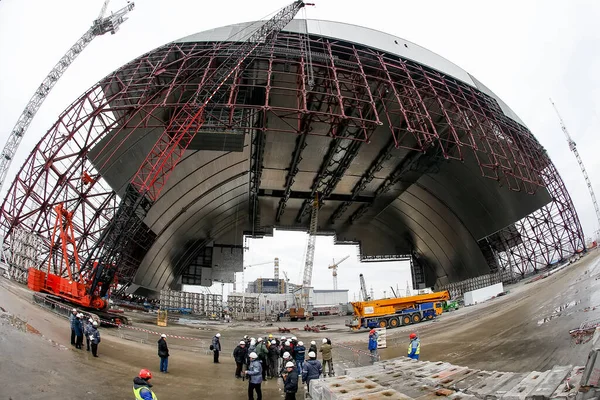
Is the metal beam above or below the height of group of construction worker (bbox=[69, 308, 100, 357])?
above

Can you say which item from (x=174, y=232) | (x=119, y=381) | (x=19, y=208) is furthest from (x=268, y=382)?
(x=174, y=232)

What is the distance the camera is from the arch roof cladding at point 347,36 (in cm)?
2189

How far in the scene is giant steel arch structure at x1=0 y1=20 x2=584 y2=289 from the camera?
21172mm

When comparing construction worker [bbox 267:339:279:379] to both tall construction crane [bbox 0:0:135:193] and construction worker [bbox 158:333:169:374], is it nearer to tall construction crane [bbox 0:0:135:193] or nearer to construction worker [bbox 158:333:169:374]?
construction worker [bbox 158:333:169:374]

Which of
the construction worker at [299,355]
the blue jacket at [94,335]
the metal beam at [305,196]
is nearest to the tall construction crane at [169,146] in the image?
the blue jacket at [94,335]

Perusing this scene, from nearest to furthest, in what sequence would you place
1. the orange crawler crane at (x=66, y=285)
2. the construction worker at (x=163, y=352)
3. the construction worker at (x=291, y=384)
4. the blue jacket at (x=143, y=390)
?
the blue jacket at (x=143, y=390) < the construction worker at (x=291, y=384) < the construction worker at (x=163, y=352) < the orange crawler crane at (x=66, y=285)

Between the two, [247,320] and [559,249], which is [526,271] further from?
[247,320]

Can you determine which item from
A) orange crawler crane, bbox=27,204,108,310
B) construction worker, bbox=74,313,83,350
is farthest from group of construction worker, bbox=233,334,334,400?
orange crawler crane, bbox=27,204,108,310

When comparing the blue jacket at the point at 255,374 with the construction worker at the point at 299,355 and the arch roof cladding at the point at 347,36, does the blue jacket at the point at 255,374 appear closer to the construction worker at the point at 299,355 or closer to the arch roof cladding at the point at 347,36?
the construction worker at the point at 299,355

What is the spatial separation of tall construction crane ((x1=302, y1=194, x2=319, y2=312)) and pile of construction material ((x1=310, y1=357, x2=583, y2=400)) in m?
29.1

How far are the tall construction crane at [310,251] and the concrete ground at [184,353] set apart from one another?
2303 centimetres

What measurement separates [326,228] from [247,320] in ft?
46.4

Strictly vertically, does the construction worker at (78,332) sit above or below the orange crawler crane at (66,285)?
below

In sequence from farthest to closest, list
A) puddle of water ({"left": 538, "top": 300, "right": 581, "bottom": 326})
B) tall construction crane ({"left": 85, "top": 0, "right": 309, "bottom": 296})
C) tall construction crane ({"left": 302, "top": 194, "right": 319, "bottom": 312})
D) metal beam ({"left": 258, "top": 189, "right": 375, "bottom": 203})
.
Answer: tall construction crane ({"left": 302, "top": 194, "right": 319, "bottom": 312})
metal beam ({"left": 258, "top": 189, "right": 375, "bottom": 203})
tall construction crane ({"left": 85, "top": 0, "right": 309, "bottom": 296})
puddle of water ({"left": 538, "top": 300, "right": 581, "bottom": 326})
